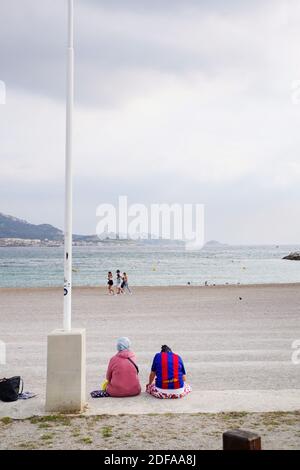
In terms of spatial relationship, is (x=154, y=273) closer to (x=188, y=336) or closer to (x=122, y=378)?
(x=188, y=336)

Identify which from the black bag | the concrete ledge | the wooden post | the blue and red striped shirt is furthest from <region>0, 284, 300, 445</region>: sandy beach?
the wooden post

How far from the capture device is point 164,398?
26.4 feet

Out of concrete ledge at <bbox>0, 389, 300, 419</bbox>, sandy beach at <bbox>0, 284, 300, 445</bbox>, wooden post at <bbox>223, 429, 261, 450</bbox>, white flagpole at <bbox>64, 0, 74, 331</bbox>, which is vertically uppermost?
white flagpole at <bbox>64, 0, 74, 331</bbox>

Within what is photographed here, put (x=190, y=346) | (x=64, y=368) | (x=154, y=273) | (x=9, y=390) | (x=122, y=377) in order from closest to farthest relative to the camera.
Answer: (x=64, y=368)
(x=9, y=390)
(x=122, y=377)
(x=190, y=346)
(x=154, y=273)

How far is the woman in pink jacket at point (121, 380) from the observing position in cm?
816

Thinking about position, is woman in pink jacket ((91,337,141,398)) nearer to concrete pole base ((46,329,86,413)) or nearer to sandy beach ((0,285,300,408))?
Answer: sandy beach ((0,285,300,408))

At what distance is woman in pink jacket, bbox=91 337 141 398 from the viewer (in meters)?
8.16

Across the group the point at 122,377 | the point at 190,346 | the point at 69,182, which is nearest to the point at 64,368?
the point at 122,377

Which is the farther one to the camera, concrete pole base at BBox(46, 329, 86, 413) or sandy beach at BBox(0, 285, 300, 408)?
sandy beach at BBox(0, 285, 300, 408)

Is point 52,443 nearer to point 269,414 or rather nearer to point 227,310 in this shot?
point 269,414

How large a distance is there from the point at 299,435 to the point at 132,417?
213cm

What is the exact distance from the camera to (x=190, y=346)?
13062 mm

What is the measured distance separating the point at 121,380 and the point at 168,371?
Result: 731 mm
